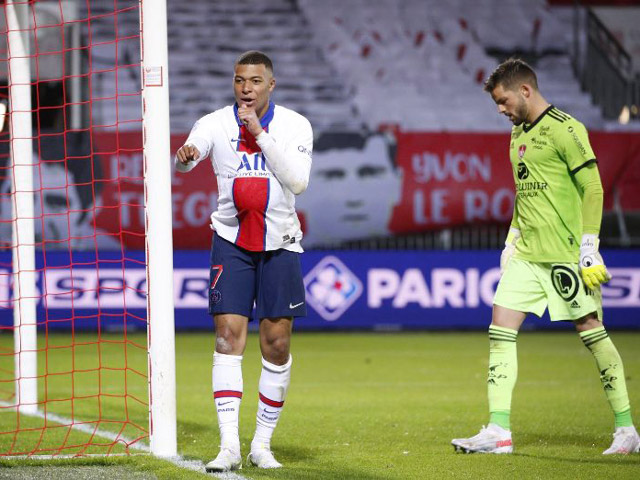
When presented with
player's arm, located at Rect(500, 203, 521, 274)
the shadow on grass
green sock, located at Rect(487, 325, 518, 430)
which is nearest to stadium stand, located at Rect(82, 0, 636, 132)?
player's arm, located at Rect(500, 203, 521, 274)

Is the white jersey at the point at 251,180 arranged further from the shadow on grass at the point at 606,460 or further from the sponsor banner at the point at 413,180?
the sponsor banner at the point at 413,180

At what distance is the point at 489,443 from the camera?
5.86 m

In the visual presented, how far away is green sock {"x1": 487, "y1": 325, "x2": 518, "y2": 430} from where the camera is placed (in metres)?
5.93

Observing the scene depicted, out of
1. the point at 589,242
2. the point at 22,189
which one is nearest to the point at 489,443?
the point at 589,242

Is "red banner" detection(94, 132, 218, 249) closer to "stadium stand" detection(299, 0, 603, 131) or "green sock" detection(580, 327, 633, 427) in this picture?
"stadium stand" detection(299, 0, 603, 131)

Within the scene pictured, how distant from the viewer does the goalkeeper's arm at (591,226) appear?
229 inches

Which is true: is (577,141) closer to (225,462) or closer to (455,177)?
(225,462)

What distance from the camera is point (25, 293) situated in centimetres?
752

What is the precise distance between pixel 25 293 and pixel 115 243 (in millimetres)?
7684

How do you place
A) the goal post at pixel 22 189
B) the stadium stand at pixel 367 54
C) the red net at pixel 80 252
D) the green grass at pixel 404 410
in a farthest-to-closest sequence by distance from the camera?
1. the stadium stand at pixel 367 54
2. the goal post at pixel 22 189
3. the red net at pixel 80 252
4. the green grass at pixel 404 410

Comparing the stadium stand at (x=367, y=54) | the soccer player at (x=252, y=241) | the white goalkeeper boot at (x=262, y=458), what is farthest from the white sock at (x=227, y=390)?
the stadium stand at (x=367, y=54)

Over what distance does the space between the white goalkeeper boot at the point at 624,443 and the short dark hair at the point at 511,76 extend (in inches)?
75.2

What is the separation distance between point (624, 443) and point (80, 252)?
30.8ft

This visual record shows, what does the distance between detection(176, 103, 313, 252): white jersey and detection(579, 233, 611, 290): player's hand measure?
1548 millimetres
